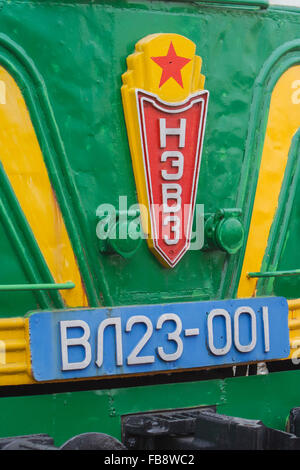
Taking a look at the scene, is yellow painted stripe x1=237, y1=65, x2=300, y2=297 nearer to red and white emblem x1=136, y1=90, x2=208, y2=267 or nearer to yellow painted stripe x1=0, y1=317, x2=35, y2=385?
red and white emblem x1=136, y1=90, x2=208, y2=267

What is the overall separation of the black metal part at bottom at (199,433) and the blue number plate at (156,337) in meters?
0.22

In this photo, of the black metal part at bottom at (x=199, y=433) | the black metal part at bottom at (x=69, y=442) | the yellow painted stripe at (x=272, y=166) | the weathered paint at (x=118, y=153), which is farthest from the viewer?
the yellow painted stripe at (x=272, y=166)

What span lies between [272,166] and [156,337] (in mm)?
1043

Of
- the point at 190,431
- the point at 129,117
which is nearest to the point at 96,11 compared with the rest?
the point at 129,117

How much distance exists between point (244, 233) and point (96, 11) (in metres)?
1.23

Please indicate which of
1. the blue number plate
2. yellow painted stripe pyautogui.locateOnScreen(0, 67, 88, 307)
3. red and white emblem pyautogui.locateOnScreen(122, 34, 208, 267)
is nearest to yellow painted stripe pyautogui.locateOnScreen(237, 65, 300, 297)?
the blue number plate

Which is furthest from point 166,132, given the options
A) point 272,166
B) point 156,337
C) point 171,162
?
point 156,337

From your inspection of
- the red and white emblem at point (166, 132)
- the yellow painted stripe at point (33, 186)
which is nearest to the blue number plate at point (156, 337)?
the yellow painted stripe at point (33, 186)

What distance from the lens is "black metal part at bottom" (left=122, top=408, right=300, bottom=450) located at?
122 inches

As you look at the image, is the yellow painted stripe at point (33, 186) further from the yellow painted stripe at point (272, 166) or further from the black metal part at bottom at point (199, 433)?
the yellow painted stripe at point (272, 166)

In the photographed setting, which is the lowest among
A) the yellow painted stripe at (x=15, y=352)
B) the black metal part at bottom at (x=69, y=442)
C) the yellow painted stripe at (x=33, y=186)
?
the black metal part at bottom at (x=69, y=442)

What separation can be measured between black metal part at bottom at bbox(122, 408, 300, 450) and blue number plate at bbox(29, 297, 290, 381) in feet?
0.74

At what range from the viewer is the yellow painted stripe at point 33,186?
10.5 ft

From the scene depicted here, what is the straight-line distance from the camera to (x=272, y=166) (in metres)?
3.78
